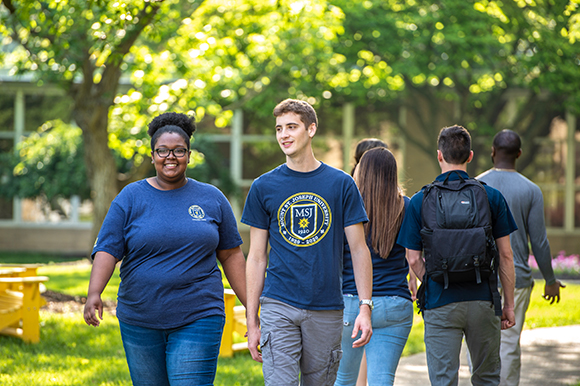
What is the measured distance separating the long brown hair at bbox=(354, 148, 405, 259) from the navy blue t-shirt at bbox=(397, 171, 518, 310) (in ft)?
0.52

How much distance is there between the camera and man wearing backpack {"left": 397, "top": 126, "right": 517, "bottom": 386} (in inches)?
144

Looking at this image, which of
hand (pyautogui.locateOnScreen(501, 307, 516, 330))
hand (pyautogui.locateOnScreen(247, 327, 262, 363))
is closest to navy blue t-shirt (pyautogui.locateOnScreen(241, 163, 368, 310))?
hand (pyautogui.locateOnScreen(247, 327, 262, 363))

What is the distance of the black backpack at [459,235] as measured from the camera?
3621 millimetres

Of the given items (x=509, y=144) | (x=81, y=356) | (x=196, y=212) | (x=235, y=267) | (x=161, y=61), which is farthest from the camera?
(x=161, y=61)

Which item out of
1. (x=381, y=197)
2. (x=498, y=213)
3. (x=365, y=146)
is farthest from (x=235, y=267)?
(x=498, y=213)

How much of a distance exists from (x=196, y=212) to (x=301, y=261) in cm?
65

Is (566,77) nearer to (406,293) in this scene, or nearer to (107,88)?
(107,88)

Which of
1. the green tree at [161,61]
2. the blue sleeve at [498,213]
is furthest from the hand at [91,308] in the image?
the green tree at [161,61]

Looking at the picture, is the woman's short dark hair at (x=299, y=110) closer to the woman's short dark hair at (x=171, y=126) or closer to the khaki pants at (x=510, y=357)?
the woman's short dark hair at (x=171, y=126)

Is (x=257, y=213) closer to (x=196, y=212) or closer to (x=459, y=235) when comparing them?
(x=196, y=212)

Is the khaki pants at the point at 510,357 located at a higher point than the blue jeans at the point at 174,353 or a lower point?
lower

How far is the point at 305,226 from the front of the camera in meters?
3.27

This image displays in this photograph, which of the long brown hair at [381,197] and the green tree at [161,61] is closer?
the long brown hair at [381,197]

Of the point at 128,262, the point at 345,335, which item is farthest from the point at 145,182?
the point at 345,335
